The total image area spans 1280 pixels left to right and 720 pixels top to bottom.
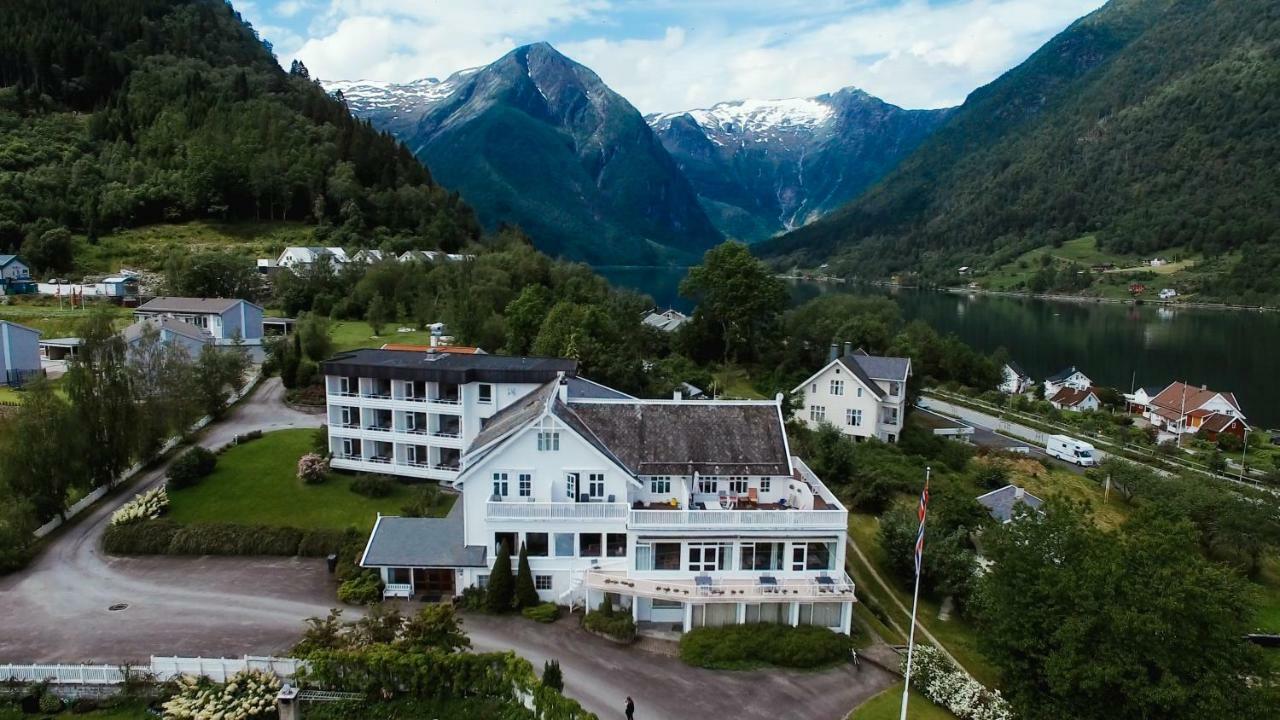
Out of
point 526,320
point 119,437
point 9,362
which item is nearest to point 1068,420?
point 526,320

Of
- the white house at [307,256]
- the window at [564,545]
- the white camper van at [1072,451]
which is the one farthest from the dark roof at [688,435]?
the white house at [307,256]

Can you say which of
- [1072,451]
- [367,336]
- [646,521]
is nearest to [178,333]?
[367,336]

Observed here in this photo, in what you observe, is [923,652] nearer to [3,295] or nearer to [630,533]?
[630,533]

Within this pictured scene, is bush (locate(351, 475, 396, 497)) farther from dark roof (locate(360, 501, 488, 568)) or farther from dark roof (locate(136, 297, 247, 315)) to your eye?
dark roof (locate(136, 297, 247, 315))

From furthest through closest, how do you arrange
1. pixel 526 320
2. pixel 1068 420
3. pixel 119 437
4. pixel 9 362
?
pixel 1068 420 < pixel 526 320 < pixel 9 362 < pixel 119 437

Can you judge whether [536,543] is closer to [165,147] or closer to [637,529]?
[637,529]
